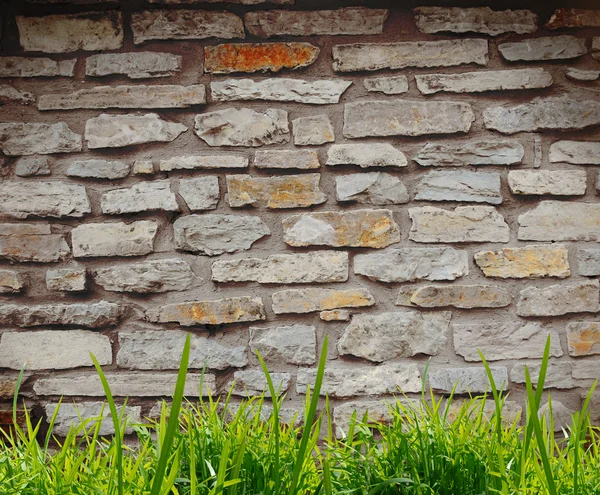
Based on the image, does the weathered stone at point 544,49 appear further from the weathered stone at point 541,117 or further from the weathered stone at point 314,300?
the weathered stone at point 314,300

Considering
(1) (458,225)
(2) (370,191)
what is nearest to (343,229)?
(2) (370,191)

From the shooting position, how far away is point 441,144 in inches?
71.6

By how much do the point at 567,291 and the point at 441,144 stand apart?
0.70 metres

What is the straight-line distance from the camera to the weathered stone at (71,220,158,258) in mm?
1782

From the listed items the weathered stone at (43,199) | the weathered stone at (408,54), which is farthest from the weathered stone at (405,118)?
the weathered stone at (43,199)

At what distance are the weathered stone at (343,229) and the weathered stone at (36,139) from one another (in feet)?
2.80

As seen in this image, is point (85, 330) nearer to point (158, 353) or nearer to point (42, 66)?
point (158, 353)

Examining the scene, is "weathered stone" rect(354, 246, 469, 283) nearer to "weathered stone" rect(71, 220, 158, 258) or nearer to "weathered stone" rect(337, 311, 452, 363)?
"weathered stone" rect(337, 311, 452, 363)

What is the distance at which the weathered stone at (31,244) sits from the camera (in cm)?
178

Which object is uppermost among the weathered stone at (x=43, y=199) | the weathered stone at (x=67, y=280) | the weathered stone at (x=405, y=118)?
the weathered stone at (x=405, y=118)

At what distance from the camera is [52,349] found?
1.75 meters

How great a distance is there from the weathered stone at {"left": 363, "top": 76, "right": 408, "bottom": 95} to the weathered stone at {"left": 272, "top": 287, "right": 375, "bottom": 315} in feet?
2.45

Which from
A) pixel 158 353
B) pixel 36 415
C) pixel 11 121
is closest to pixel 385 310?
pixel 158 353

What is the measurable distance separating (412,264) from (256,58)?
3.12 ft
